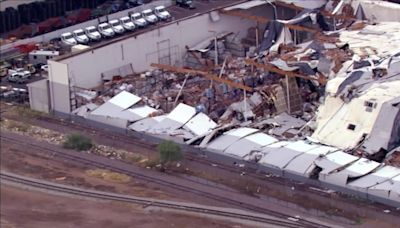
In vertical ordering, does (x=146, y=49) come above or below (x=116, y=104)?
above

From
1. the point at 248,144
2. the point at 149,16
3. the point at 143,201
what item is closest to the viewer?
the point at 143,201

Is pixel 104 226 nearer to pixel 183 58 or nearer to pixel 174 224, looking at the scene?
pixel 174 224

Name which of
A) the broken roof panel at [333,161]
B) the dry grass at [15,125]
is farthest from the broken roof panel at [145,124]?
the broken roof panel at [333,161]

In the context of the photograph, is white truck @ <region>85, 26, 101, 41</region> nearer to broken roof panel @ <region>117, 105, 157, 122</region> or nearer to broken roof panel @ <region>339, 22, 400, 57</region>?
broken roof panel @ <region>117, 105, 157, 122</region>

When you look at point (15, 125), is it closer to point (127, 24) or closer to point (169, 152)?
point (169, 152)

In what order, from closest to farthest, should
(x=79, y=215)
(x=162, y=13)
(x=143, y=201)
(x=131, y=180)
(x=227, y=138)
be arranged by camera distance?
(x=79, y=215)
(x=143, y=201)
(x=131, y=180)
(x=227, y=138)
(x=162, y=13)

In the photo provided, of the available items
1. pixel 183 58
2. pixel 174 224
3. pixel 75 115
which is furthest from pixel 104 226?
pixel 183 58

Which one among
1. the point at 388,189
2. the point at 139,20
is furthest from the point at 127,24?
the point at 388,189

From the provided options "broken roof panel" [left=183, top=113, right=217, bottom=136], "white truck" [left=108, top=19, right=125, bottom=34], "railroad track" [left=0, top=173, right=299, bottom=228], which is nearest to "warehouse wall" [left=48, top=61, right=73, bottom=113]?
"broken roof panel" [left=183, top=113, right=217, bottom=136]
